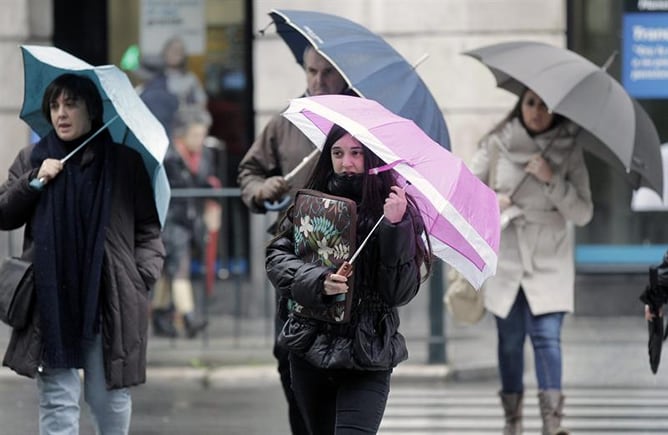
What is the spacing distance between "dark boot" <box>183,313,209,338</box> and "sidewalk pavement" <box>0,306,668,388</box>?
65mm

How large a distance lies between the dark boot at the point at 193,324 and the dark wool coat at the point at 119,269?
5626 mm

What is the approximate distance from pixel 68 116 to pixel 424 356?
5768 mm

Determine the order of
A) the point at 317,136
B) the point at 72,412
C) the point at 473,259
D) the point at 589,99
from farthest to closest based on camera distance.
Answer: the point at 589,99, the point at 72,412, the point at 317,136, the point at 473,259

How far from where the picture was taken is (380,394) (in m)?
5.79

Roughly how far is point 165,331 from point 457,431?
3.98 m

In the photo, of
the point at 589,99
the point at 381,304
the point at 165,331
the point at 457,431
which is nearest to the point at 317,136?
the point at 381,304

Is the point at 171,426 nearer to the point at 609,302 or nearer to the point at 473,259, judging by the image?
the point at 473,259

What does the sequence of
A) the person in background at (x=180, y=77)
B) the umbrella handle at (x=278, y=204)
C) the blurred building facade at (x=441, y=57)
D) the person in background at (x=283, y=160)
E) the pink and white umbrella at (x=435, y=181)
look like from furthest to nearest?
the person in background at (x=180, y=77), the blurred building facade at (x=441, y=57), the umbrella handle at (x=278, y=204), the person in background at (x=283, y=160), the pink and white umbrella at (x=435, y=181)

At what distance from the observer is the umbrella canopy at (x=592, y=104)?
7.86 metres

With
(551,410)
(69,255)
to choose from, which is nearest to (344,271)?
(69,255)

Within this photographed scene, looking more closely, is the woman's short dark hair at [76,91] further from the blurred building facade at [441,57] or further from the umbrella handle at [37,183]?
the blurred building facade at [441,57]

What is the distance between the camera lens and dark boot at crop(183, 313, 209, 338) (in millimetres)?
12430

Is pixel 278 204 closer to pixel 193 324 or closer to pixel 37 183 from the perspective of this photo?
pixel 37 183

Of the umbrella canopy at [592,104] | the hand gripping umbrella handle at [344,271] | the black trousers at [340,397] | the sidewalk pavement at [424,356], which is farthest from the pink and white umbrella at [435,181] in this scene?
the sidewalk pavement at [424,356]
